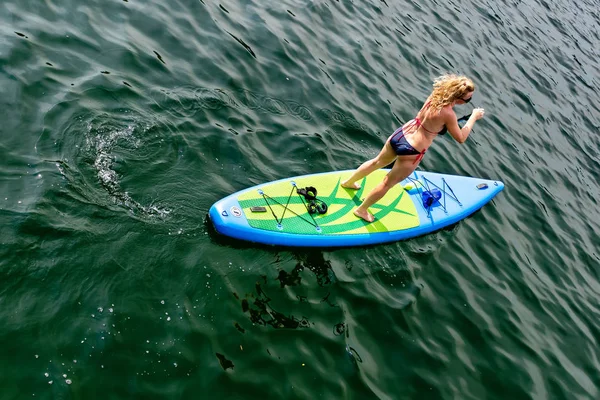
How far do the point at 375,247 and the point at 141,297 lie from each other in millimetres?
3304

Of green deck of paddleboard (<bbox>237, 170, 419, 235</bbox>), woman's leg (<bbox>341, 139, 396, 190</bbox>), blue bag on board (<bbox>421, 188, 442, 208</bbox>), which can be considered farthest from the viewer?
blue bag on board (<bbox>421, 188, 442, 208</bbox>)

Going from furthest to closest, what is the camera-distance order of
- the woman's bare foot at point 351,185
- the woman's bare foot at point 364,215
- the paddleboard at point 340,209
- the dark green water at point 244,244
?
the woman's bare foot at point 351,185 < the woman's bare foot at point 364,215 < the paddleboard at point 340,209 < the dark green water at point 244,244

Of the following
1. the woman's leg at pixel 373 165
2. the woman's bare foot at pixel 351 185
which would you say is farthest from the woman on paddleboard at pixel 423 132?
the woman's bare foot at pixel 351 185

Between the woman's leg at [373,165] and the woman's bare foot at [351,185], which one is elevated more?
the woman's leg at [373,165]

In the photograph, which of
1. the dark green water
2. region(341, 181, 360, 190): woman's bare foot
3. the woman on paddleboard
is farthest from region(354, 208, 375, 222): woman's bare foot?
the dark green water

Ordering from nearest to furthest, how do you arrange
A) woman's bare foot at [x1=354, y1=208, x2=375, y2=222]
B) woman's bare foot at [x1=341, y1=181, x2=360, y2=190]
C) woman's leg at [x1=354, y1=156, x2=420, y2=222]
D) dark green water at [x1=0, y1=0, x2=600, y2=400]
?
1. dark green water at [x1=0, y1=0, x2=600, y2=400]
2. woman's leg at [x1=354, y1=156, x2=420, y2=222]
3. woman's bare foot at [x1=354, y1=208, x2=375, y2=222]
4. woman's bare foot at [x1=341, y1=181, x2=360, y2=190]

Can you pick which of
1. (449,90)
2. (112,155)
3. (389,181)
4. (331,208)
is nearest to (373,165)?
(389,181)

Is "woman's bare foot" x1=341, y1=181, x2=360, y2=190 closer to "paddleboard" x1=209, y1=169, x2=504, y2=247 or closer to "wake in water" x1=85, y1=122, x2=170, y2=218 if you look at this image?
"paddleboard" x1=209, y1=169, x2=504, y2=247

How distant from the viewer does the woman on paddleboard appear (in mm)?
6203

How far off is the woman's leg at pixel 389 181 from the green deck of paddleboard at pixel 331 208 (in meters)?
0.12

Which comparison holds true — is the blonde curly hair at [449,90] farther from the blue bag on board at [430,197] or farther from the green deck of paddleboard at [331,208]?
the blue bag on board at [430,197]

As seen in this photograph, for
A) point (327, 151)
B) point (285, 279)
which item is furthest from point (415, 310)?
point (327, 151)

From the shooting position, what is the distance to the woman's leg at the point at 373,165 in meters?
7.07

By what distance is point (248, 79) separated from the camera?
889 centimetres
